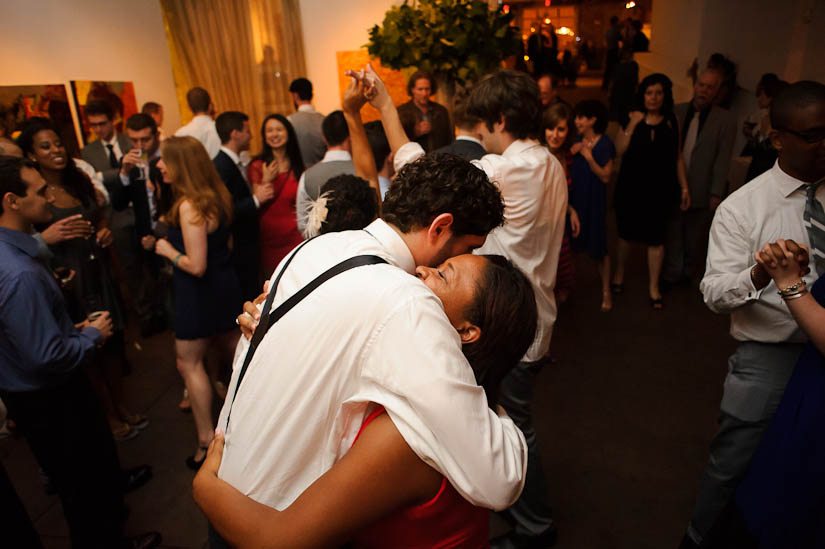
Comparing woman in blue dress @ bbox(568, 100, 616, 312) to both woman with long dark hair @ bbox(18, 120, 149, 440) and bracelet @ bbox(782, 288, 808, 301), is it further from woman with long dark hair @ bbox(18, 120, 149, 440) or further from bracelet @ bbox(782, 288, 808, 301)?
woman with long dark hair @ bbox(18, 120, 149, 440)

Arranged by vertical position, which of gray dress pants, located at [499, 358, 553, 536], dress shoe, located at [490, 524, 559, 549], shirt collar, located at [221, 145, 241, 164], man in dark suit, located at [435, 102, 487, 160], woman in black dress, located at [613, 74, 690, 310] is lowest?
Result: dress shoe, located at [490, 524, 559, 549]

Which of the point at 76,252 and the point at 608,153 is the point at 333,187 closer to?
the point at 76,252

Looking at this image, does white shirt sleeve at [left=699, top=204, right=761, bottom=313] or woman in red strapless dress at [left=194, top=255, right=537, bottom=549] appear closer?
woman in red strapless dress at [left=194, top=255, right=537, bottom=549]

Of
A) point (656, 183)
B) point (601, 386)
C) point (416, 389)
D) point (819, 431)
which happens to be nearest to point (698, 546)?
point (819, 431)

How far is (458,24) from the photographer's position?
426 cm

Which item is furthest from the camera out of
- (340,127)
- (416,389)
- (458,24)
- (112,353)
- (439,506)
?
(458,24)

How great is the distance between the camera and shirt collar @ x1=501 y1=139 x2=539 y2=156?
2.28 meters

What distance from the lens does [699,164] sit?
501 centimetres

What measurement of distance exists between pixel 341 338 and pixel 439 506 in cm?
40

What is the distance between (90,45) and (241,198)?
358cm

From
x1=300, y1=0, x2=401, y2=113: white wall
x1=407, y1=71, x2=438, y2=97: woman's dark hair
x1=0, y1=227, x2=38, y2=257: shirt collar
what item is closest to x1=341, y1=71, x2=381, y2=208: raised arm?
x1=0, y1=227, x2=38, y2=257: shirt collar

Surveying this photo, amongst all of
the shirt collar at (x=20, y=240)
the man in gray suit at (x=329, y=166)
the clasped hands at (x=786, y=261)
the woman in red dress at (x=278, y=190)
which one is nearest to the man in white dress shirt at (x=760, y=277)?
the clasped hands at (x=786, y=261)

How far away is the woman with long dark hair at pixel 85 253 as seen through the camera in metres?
3.38

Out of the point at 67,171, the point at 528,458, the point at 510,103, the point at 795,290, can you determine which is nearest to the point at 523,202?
the point at 510,103
